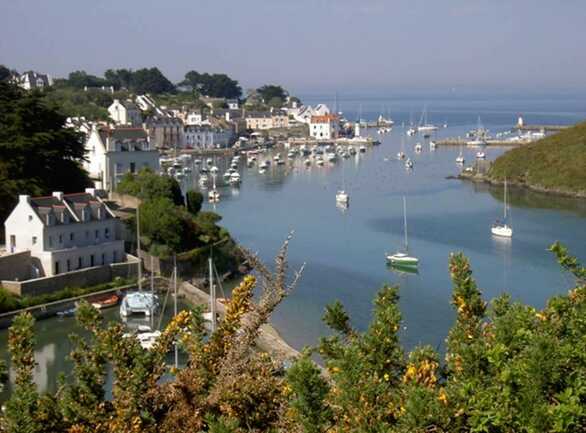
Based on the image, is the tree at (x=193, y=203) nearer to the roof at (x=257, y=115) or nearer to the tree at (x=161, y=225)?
the tree at (x=161, y=225)

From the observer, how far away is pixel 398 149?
5116 cm

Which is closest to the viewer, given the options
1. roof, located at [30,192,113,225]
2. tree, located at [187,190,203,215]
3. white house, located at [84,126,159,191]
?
roof, located at [30,192,113,225]

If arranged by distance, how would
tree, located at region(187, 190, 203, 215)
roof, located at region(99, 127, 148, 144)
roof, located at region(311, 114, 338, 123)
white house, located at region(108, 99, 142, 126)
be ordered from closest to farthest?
1. tree, located at region(187, 190, 203, 215)
2. roof, located at region(99, 127, 148, 144)
3. white house, located at region(108, 99, 142, 126)
4. roof, located at region(311, 114, 338, 123)

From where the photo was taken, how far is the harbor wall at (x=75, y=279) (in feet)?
48.6

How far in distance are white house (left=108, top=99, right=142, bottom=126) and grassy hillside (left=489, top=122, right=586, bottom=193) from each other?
19495 mm

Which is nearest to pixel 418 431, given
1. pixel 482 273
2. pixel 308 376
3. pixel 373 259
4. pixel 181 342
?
pixel 308 376

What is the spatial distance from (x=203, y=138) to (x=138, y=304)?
1389 inches

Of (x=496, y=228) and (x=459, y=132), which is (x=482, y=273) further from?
(x=459, y=132)

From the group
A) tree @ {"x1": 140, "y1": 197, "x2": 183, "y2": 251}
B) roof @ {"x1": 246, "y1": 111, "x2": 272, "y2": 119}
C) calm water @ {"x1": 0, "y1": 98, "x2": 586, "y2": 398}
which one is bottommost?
calm water @ {"x1": 0, "y1": 98, "x2": 586, "y2": 398}

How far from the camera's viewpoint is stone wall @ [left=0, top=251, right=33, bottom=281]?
15.2 m

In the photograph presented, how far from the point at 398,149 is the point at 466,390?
47678 mm

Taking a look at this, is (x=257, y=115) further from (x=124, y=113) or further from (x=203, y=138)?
(x=124, y=113)

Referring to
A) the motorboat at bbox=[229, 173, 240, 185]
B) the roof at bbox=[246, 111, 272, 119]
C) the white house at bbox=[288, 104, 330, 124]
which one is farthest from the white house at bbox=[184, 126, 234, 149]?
the white house at bbox=[288, 104, 330, 124]

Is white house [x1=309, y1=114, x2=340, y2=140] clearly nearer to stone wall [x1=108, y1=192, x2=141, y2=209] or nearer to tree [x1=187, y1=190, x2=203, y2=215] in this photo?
tree [x1=187, y1=190, x2=203, y2=215]
